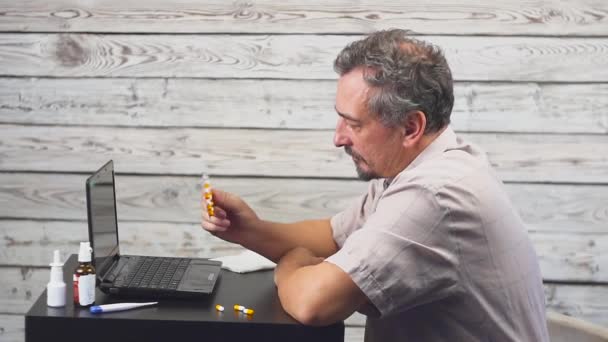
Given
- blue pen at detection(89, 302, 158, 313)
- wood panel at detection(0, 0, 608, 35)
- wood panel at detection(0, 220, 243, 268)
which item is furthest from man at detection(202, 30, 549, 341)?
wood panel at detection(0, 220, 243, 268)

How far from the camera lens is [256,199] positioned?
2326 mm

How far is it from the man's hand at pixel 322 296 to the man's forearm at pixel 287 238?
0.30 metres

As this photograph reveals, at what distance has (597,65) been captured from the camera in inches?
87.9

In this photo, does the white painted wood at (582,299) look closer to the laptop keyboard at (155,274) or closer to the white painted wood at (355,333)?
the white painted wood at (355,333)

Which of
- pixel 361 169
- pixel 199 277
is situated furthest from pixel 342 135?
pixel 199 277

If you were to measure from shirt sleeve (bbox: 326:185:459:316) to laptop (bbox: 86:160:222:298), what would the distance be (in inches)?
13.9

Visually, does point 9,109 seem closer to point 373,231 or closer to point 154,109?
point 154,109

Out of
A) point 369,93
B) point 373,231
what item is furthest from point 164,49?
point 373,231

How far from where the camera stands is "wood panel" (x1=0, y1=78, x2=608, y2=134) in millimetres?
2248

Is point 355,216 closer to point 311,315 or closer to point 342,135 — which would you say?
point 342,135

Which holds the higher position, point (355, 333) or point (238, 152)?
point (238, 152)

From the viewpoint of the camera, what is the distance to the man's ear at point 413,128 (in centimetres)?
140

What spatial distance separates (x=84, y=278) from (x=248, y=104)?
1.03 m

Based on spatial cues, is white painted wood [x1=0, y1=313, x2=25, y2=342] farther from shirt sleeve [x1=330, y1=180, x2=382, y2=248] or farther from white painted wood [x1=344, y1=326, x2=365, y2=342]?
shirt sleeve [x1=330, y1=180, x2=382, y2=248]
